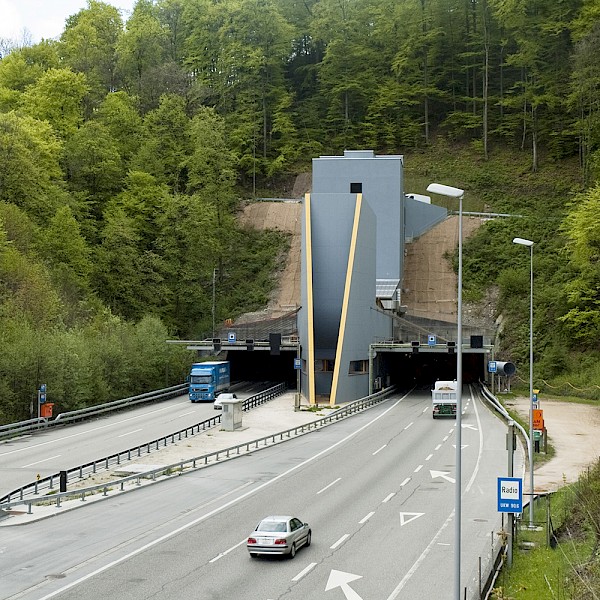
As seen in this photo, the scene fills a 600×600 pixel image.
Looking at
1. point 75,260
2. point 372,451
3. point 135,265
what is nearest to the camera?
point 372,451

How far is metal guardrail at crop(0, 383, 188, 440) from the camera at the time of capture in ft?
144

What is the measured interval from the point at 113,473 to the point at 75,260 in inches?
1611

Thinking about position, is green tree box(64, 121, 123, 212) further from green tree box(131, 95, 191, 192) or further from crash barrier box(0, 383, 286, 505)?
crash barrier box(0, 383, 286, 505)

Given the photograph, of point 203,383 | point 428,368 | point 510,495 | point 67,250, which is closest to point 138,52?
point 67,250

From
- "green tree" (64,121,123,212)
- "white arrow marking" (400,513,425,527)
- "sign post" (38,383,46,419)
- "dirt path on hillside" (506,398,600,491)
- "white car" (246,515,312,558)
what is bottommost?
"white arrow marking" (400,513,425,527)

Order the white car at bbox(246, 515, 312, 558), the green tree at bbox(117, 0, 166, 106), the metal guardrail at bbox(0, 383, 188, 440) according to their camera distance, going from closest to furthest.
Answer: the white car at bbox(246, 515, 312, 558) < the metal guardrail at bbox(0, 383, 188, 440) < the green tree at bbox(117, 0, 166, 106)

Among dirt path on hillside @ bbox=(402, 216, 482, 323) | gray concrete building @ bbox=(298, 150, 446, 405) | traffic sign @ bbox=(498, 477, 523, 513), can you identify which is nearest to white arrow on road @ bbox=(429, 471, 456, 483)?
traffic sign @ bbox=(498, 477, 523, 513)

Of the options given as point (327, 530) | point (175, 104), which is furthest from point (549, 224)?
point (327, 530)

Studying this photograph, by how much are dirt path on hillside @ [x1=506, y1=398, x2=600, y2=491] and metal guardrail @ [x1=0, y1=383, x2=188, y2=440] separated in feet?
77.5


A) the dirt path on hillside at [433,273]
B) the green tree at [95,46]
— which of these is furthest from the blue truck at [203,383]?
the green tree at [95,46]

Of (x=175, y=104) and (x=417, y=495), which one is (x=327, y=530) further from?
(x=175, y=104)

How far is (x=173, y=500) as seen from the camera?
98.1ft

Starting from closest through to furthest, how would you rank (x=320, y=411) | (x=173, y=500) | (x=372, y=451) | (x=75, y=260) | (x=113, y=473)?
(x=173, y=500) → (x=113, y=473) → (x=372, y=451) → (x=320, y=411) → (x=75, y=260)

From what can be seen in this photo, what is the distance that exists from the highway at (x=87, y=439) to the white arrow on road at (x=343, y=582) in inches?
569
